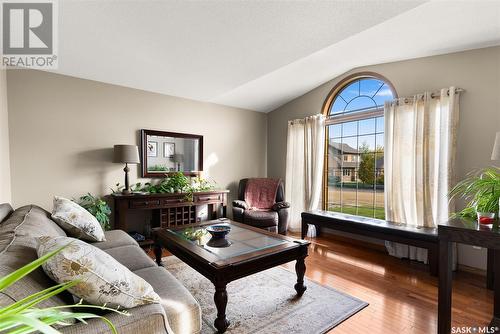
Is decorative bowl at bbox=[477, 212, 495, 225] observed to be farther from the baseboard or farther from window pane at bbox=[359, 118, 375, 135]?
window pane at bbox=[359, 118, 375, 135]

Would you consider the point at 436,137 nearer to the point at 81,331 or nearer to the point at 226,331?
the point at 226,331

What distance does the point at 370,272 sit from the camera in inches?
111

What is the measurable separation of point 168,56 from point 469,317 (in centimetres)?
383

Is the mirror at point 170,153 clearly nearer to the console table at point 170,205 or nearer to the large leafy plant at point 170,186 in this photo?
the large leafy plant at point 170,186

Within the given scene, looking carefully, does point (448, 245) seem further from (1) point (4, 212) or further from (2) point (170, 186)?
(2) point (170, 186)

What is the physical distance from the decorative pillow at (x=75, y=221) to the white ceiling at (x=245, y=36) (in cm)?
169

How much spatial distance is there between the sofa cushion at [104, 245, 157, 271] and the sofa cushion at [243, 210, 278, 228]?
6.38 feet

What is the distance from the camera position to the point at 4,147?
9.00 feet

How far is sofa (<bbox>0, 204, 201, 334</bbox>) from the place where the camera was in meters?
0.95

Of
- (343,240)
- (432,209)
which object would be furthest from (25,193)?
(432,209)

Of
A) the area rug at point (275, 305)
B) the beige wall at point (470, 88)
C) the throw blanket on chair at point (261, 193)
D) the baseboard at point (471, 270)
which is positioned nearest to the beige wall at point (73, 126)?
the throw blanket on chair at point (261, 193)

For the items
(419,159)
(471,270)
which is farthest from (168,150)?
(471,270)

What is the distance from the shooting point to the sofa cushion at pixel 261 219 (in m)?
3.87

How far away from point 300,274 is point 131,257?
1.48 m
